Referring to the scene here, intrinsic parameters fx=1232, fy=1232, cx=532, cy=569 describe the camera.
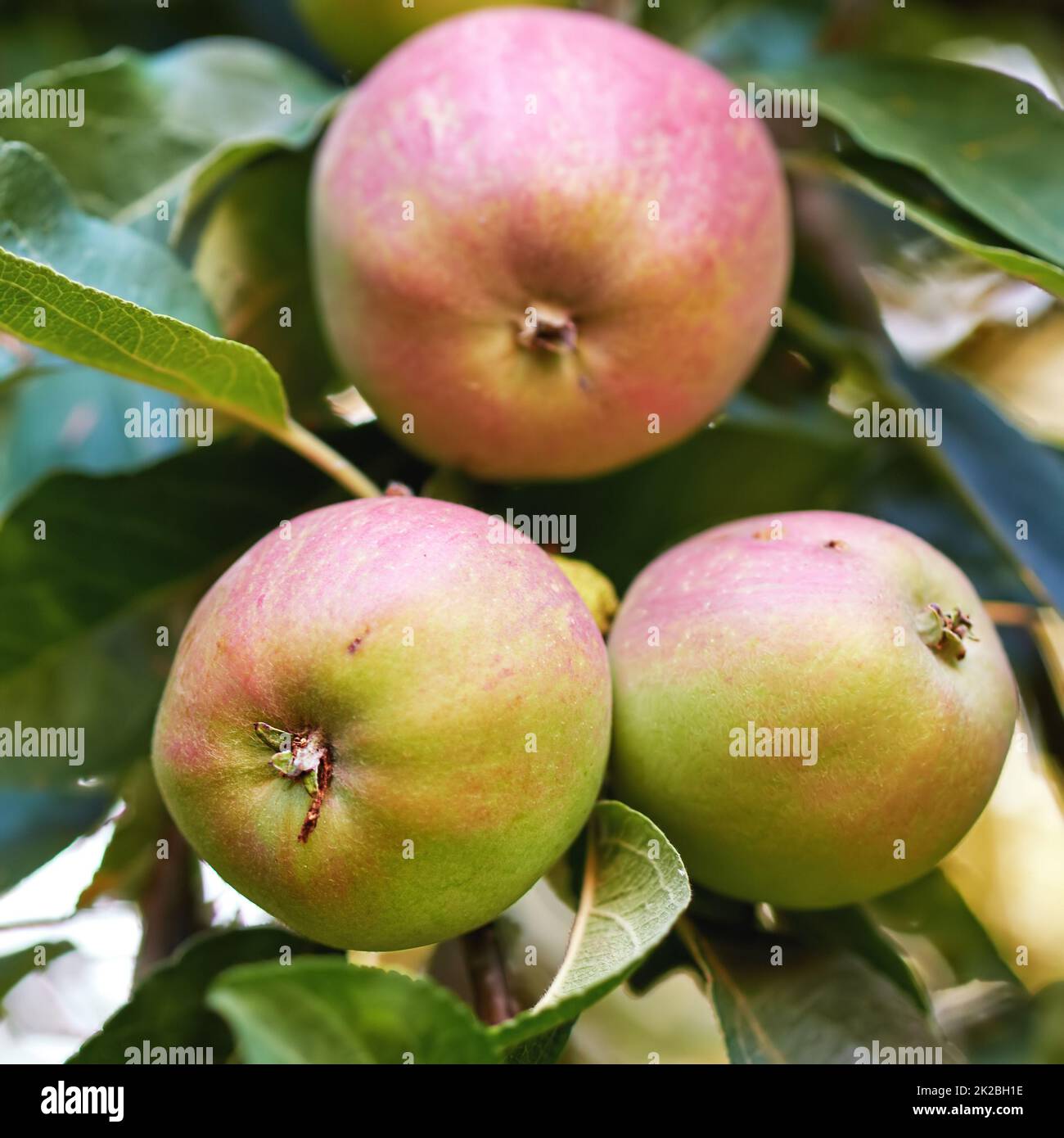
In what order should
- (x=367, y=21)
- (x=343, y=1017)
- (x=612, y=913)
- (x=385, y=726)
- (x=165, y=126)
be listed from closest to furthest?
(x=343, y=1017) < (x=385, y=726) < (x=612, y=913) < (x=165, y=126) < (x=367, y=21)

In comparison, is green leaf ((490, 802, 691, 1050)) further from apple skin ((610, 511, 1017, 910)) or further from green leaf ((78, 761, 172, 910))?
green leaf ((78, 761, 172, 910))

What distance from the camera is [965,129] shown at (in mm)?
1219

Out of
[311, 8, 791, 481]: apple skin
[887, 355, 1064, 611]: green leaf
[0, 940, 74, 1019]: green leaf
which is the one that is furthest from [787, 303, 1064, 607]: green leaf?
[0, 940, 74, 1019]: green leaf

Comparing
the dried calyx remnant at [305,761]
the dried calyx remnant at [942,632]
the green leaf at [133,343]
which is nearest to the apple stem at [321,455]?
the green leaf at [133,343]

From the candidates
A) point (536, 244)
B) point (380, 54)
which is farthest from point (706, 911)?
point (380, 54)

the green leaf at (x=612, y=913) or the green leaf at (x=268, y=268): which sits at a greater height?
the green leaf at (x=268, y=268)

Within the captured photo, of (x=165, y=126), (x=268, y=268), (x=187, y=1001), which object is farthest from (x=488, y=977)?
(x=165, y=126)

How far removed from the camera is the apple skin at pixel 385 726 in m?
0.72

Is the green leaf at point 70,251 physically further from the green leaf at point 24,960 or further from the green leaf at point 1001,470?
the green leaf at point 1001,470

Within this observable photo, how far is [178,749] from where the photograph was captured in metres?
0.77

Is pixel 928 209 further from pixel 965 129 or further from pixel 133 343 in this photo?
pixel 133 343

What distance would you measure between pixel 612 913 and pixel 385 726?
0.74 ft

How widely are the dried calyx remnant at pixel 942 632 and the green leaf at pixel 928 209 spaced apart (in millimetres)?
286
